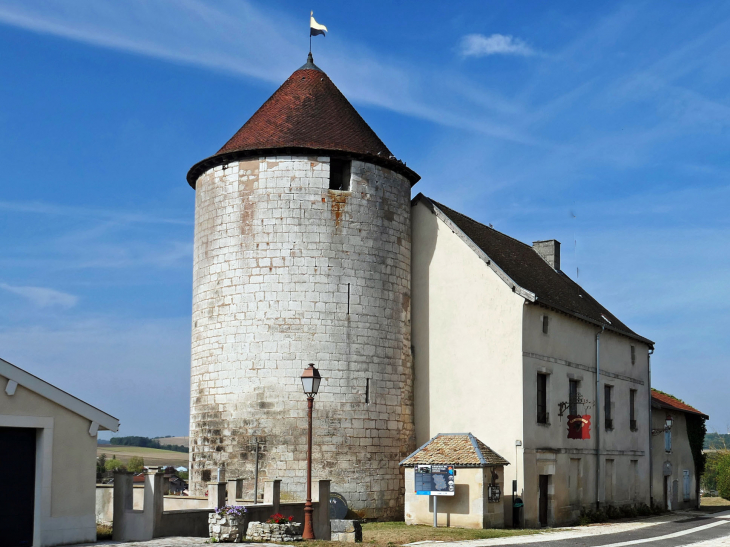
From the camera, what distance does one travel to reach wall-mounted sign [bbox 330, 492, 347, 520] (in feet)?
78.0

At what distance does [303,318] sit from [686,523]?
14.0 meters

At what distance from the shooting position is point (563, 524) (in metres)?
26.6

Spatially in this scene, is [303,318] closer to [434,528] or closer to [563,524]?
[434,528]

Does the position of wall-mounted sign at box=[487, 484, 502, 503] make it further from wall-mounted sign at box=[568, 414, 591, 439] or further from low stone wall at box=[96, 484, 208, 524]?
low stone wall at box=[96, 484, 208, 524]

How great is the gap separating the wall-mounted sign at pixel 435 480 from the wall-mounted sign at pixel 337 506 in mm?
A: 2177

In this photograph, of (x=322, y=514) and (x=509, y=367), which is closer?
(x=322, y=514)

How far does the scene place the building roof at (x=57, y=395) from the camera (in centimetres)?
1527

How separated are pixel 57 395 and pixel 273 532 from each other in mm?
4832

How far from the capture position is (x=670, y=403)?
135 feet

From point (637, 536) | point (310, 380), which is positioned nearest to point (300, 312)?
point (310, 380)

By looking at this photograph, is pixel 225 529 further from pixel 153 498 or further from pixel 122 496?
pixel 122 496

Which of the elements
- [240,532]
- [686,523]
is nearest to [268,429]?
[240,532]

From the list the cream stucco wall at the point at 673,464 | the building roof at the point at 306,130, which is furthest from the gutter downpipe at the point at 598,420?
the building roof at the point at 306,130

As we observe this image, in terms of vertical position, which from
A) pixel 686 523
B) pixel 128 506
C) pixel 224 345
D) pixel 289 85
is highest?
pixel 289 85
